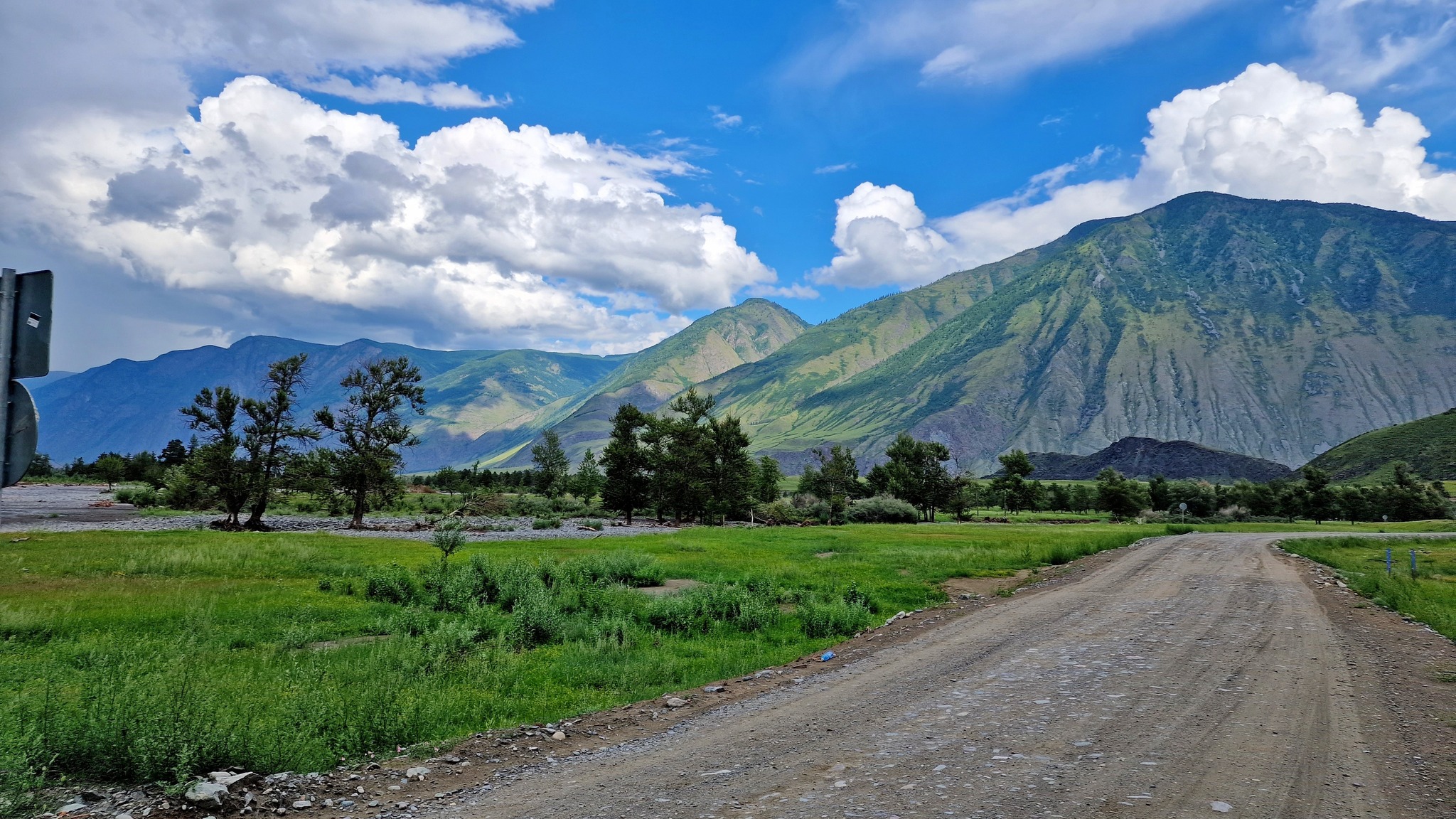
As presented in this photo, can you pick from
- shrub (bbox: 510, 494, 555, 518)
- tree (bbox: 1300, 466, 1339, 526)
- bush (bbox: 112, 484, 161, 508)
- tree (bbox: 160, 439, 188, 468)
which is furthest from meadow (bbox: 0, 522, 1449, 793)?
tree (bbox: 1300, 466, 1339, 526)

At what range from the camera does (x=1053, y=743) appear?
26.3 ft

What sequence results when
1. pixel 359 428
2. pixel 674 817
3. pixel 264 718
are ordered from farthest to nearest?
pixel 359 428
pixel 264 718
pixel 674 817

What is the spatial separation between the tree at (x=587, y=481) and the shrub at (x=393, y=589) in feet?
228

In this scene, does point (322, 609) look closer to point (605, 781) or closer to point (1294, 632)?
point (605, 781)

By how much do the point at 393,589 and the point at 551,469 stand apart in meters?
97.6

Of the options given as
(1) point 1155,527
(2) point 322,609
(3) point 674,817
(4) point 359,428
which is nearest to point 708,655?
(3) point 674,817

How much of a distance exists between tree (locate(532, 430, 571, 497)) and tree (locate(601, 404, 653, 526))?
29999 mm

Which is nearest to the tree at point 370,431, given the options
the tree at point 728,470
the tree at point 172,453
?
the tree at point 728,470

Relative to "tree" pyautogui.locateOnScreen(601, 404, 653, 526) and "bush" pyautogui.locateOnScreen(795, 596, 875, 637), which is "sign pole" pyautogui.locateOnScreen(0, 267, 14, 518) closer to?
"bush" pyautogui.locateOnScreen(795, 596, 875, 637)

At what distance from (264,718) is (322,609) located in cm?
960

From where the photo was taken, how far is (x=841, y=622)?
1659 centimetres

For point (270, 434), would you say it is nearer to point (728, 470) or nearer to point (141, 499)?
point (141, 499)

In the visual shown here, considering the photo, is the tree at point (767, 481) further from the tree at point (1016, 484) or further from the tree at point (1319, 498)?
the tree at point (1319, 498)

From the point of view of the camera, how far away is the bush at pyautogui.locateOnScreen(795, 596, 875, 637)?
16.4 m
